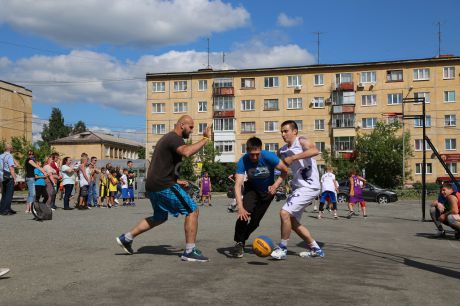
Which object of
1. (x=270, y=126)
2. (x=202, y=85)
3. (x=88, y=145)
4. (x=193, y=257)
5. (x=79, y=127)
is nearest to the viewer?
(x=193, y=257)

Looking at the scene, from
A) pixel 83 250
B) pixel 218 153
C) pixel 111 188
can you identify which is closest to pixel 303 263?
pixel 83 250

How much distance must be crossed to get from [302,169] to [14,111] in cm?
8953

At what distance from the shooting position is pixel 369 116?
7369 centimetres

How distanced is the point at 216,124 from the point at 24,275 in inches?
2835

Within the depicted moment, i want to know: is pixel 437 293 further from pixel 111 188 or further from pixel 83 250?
pixel 111 188

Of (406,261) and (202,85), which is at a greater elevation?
(202,85)

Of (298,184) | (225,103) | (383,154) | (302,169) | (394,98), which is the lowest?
(298,184)

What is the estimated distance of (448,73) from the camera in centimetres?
7044

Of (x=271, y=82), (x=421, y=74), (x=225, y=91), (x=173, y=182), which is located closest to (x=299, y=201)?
(x=173, y=182)

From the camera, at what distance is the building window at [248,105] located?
7788cm

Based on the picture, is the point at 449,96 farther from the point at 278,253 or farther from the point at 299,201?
the point at 278,253

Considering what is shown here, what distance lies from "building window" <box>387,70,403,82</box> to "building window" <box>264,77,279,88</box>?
15722 mm

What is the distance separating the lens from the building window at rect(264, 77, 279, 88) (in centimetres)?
7694

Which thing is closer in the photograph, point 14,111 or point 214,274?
point 214,274
